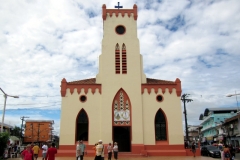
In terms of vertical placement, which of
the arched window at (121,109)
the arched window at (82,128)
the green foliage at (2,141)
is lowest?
the green foliage at (2,141)

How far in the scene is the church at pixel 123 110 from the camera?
85.0ft

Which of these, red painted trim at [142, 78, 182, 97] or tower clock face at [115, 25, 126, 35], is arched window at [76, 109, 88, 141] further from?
tower clock face at [115, 25, 126, 35]

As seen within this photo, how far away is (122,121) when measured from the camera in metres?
26.6

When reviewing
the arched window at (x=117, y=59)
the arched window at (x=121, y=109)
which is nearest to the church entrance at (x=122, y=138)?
the arched window at (x=121, y=109)

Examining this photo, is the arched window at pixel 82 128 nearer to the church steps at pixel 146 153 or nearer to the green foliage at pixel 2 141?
the church steps at pixel 146 153

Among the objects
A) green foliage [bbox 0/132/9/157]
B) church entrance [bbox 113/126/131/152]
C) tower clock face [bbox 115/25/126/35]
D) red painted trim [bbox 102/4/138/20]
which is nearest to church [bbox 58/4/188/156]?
church entrance [bbox 113/126/131/152]

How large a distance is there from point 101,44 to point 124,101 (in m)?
6.74

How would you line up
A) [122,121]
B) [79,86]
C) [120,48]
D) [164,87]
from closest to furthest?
[122,121], [79,86], [164,87], [120,48]

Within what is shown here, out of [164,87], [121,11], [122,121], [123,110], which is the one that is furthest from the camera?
[121,11]

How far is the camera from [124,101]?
2717 cm

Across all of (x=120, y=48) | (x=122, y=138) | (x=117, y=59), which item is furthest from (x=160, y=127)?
(x=120, y=48)

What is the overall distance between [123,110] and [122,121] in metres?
1.12

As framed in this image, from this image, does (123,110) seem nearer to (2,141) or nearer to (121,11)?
(121,11)

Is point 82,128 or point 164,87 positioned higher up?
point 164,87
